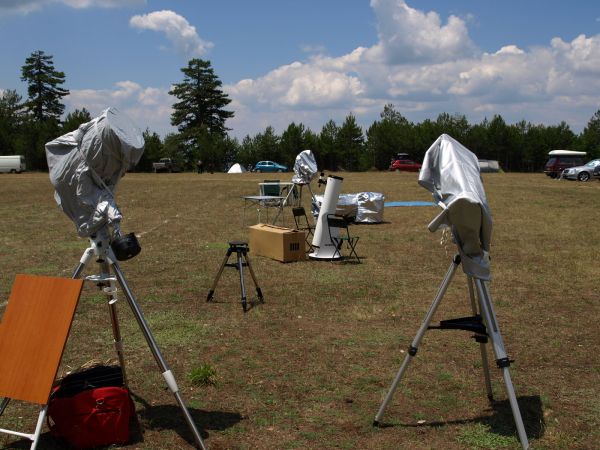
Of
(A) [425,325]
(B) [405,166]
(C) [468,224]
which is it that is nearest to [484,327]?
(A) [425,325]

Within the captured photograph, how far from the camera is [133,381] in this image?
523 centimetres

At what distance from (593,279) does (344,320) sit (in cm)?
440

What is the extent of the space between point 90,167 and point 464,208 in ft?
7.45

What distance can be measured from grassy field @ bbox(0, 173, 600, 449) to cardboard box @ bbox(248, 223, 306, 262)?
0.82 ft

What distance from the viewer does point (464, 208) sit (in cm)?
375

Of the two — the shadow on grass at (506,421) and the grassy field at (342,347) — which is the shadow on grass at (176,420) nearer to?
the grassy field at (342,347)

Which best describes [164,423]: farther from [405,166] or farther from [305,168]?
[405,166]

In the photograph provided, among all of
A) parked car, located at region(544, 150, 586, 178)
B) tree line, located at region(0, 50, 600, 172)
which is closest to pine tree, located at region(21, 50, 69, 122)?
tree line, located at region(0, 50, 600, 172)

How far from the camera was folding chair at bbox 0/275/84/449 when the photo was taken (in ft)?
12.3

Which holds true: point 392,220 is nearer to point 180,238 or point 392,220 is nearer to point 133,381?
point 180,238

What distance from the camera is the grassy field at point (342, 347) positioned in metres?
4.39

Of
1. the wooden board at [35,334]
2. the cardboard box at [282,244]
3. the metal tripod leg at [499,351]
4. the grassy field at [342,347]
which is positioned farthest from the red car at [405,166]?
the wooden board at [35,334]

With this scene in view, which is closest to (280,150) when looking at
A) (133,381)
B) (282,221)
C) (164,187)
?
(164,187)

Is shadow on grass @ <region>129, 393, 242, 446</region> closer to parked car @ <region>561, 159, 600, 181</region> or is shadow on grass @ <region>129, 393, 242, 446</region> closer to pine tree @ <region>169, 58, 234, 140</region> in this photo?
parked car @ <region>561, 159, 600, 181</region>
